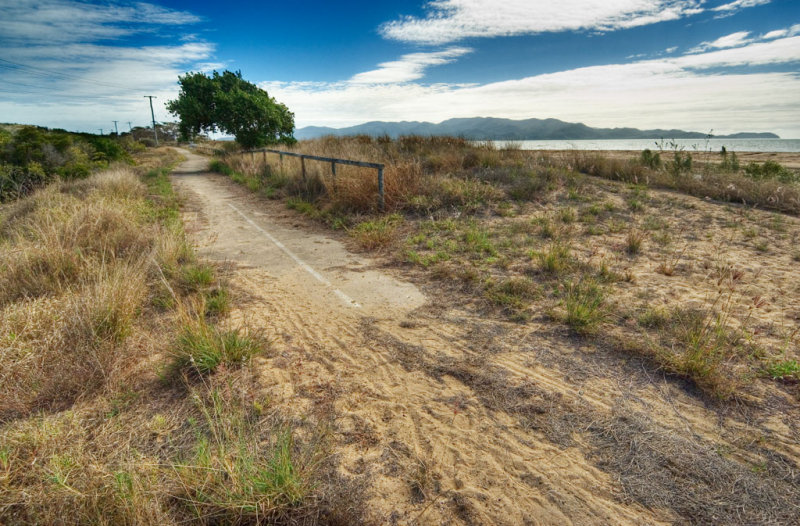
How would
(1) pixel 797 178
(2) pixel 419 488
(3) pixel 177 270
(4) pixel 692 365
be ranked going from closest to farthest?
(2) pixel 419 488, (4) pixel 692 365, (3) pixel 177 270, (1) pixel 797 178

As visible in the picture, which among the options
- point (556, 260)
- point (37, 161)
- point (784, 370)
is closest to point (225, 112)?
point (37, 161)

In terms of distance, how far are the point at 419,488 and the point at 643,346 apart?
8.83 ft

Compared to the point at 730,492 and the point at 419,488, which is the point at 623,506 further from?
the point at 419,488

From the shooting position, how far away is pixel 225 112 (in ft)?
82.8

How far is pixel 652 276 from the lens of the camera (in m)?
5.46

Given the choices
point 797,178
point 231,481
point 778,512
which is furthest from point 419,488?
point 797,178

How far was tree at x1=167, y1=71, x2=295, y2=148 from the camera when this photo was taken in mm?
25109

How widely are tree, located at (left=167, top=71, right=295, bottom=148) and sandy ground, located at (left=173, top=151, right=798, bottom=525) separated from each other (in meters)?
24.2

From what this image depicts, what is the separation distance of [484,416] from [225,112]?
27913 mm

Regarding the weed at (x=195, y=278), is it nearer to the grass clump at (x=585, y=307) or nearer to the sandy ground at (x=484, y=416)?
the sandy ground at (x=484, y=416)

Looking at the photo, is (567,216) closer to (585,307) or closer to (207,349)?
(585,307)

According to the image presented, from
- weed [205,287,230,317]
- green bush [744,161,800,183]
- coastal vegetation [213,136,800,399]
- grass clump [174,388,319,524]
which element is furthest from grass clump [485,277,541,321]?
green bush [744,161,800,183]

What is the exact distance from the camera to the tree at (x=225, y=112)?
25.1 m

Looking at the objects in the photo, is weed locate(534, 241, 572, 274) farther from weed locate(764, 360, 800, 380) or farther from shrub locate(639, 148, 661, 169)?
shrub locate(639, 148, 661, 169)
